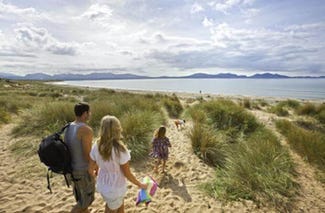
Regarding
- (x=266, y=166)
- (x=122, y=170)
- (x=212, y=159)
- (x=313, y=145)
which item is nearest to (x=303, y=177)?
(x=266, y=166)

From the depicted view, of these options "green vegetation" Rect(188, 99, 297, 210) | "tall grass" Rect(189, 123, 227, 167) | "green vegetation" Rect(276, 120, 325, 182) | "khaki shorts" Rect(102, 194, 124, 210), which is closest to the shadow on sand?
"green vegetation" Rect(188, 99, 297, 210)

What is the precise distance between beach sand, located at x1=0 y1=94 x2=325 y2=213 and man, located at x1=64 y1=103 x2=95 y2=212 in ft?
3.56

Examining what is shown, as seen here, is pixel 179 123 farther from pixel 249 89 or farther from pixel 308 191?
pixel 249 89

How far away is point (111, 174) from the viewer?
2.20 meters

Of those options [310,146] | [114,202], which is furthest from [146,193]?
[310,146]

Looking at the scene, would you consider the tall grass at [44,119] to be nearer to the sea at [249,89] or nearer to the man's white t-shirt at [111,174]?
the man's white t-shirt at [111,174]

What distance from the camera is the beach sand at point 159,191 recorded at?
11.5 ft

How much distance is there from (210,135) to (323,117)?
26.8 feet

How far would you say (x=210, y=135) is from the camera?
599cm

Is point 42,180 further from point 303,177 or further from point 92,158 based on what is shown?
point 303,177

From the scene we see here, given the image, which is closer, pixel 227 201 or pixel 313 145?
pixel 227 201

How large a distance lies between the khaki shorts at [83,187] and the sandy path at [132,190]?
100cm

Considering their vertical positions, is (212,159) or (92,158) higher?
(92,158)

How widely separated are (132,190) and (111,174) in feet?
6.92
